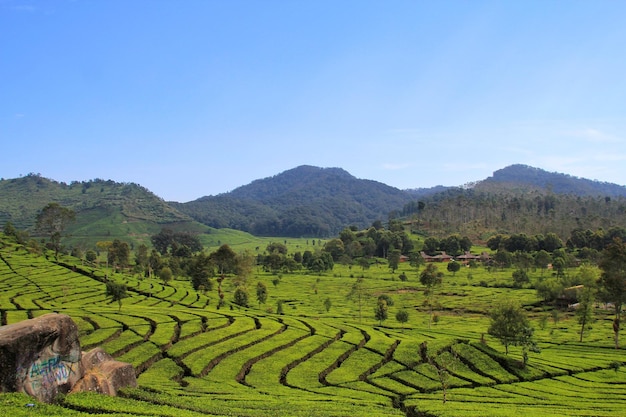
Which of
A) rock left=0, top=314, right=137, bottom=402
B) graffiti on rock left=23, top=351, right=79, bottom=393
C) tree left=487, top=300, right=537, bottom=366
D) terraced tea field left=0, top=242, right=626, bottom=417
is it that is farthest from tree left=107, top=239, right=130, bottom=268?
graffiti on rock left=23, top=351, right=79, bottom=393

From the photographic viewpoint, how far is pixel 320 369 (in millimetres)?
43969

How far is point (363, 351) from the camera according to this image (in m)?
49.4

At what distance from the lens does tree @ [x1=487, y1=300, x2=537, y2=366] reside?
168 ft

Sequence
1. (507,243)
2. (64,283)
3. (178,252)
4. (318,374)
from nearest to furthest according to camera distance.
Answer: (318,374)
(64,283)
(178,252)
(507,243)

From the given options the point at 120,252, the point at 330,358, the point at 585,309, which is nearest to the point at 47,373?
the point at 330,358

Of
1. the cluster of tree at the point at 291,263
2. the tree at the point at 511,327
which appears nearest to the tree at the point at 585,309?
the tree at the point at 511,327

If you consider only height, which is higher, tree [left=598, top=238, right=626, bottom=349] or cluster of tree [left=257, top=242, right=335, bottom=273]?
tree [left=598, top=238, right=626, bottom=349]

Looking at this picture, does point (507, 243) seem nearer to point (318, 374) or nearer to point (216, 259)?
point (216, 259)

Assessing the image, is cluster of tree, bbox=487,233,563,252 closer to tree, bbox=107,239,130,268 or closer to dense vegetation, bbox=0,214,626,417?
dense vegetation, bbox=0,214,626,417

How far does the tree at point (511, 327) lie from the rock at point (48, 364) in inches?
1582

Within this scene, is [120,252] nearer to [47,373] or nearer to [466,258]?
[47,373]

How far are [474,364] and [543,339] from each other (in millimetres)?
26319

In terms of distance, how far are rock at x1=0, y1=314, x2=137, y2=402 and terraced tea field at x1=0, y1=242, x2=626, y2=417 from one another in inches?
57.6

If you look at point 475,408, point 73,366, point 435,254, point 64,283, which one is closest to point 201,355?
point 73,366
